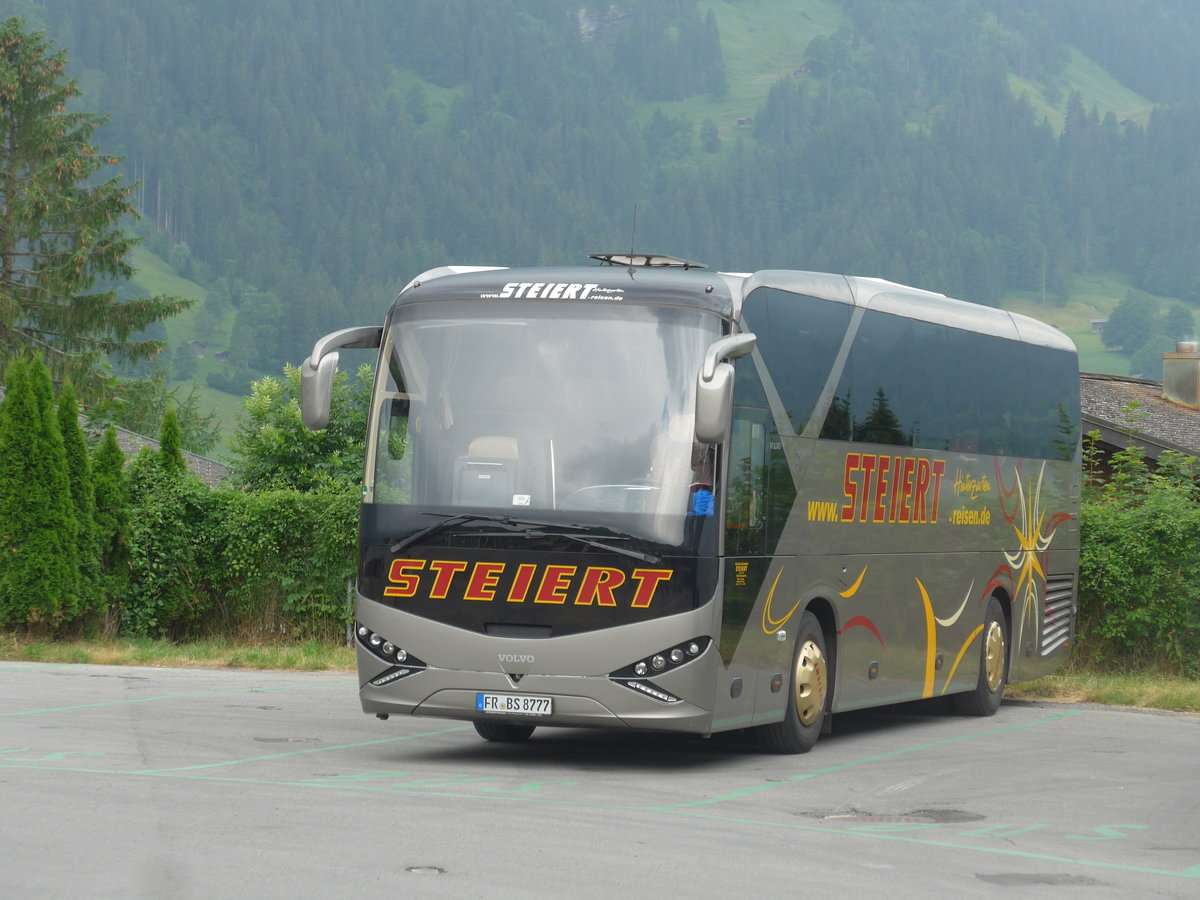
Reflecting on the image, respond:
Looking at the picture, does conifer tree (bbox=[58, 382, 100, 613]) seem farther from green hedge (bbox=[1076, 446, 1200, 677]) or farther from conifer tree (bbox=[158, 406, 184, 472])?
green hedge (bbox=[1076, 446, 1200, 677])

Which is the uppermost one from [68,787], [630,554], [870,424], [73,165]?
[73,165]

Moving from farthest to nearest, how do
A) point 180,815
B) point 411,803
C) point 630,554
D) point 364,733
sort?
point 364,733, point 630,554, point 411,803, point 180,815

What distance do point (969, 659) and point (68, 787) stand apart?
8966 mm

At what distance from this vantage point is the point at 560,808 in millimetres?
9977

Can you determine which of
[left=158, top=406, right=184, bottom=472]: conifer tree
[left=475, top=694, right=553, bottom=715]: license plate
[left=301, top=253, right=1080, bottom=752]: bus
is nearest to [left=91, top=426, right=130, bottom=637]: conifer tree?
[left=158, top=406, right=184, bottom=472]: conifer tree

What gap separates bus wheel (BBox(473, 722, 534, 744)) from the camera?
13766mm

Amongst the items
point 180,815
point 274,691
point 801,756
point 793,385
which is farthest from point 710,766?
point 274,691

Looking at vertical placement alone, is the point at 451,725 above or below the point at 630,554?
below

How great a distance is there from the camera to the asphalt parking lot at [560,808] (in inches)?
310

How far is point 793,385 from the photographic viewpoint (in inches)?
513

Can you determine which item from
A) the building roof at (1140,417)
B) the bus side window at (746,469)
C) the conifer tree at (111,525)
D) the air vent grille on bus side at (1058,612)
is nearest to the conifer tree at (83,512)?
the conifer tree at (111,525)

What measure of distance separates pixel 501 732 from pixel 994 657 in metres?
5.66

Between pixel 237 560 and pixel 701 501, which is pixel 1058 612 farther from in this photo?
pixel 237 560

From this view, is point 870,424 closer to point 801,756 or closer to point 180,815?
point 801,756
